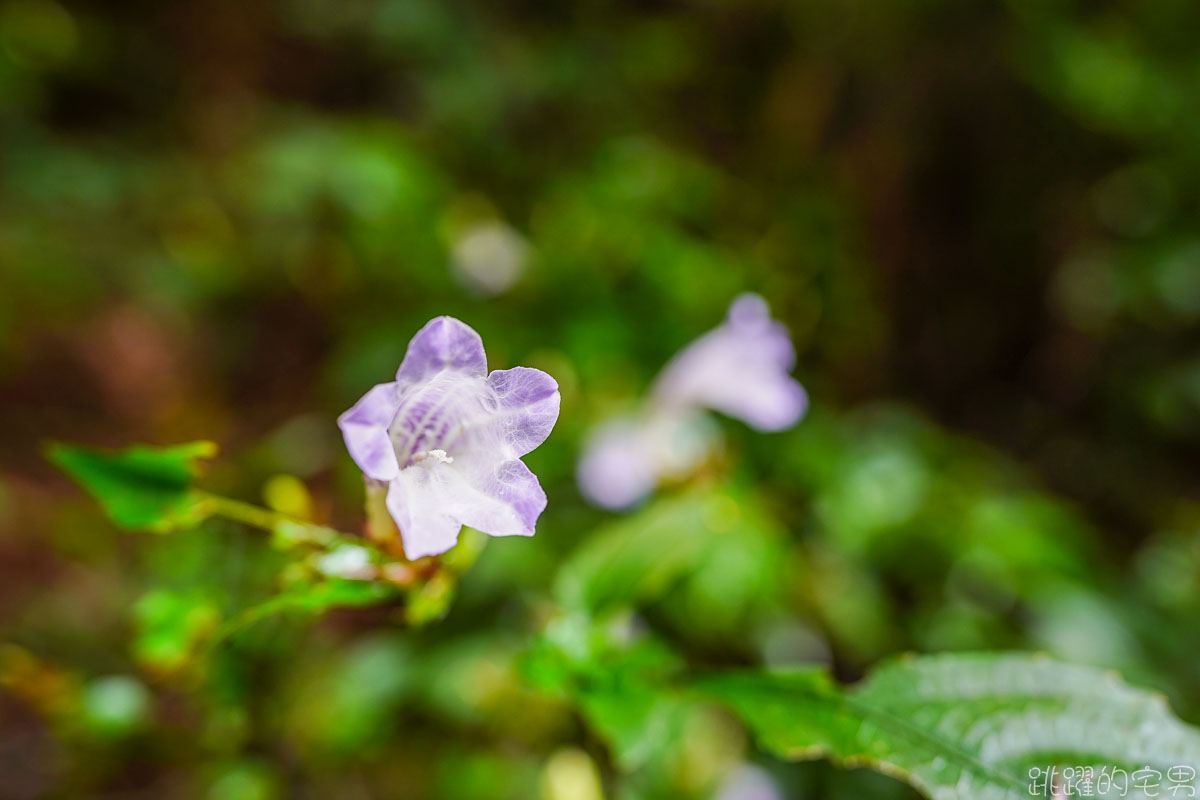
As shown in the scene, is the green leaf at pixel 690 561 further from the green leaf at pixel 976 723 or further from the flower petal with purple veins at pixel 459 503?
the flower petal with purple veins at pixel 459 503

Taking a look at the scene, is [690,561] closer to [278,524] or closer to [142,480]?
[278,524]

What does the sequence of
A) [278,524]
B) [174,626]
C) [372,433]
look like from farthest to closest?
[174,626] < [278,524] < [372,433]

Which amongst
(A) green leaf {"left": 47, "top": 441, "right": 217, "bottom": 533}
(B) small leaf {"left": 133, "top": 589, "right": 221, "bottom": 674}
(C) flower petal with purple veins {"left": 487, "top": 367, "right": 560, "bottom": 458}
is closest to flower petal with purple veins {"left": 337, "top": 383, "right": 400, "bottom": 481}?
(C) flower petal with purple veins {"left": 487, "top": 367, "right": 560, "bottom": 458}

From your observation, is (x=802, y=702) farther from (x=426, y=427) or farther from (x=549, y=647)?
(x=426, y=427)

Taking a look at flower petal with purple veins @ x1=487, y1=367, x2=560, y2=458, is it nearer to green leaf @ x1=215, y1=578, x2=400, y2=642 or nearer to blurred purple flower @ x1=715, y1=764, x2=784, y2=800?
green leaf @ x1=215, y1=578, x2=400, y2=642

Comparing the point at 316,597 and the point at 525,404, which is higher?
the point at 525,404

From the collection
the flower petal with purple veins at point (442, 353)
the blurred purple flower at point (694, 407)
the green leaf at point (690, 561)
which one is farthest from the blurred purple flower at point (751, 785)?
the flower petal with purple veins at point (442, 353)

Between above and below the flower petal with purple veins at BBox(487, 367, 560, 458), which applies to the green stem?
below

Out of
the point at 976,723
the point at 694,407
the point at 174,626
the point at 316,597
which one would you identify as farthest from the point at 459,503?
the point at 694,407
